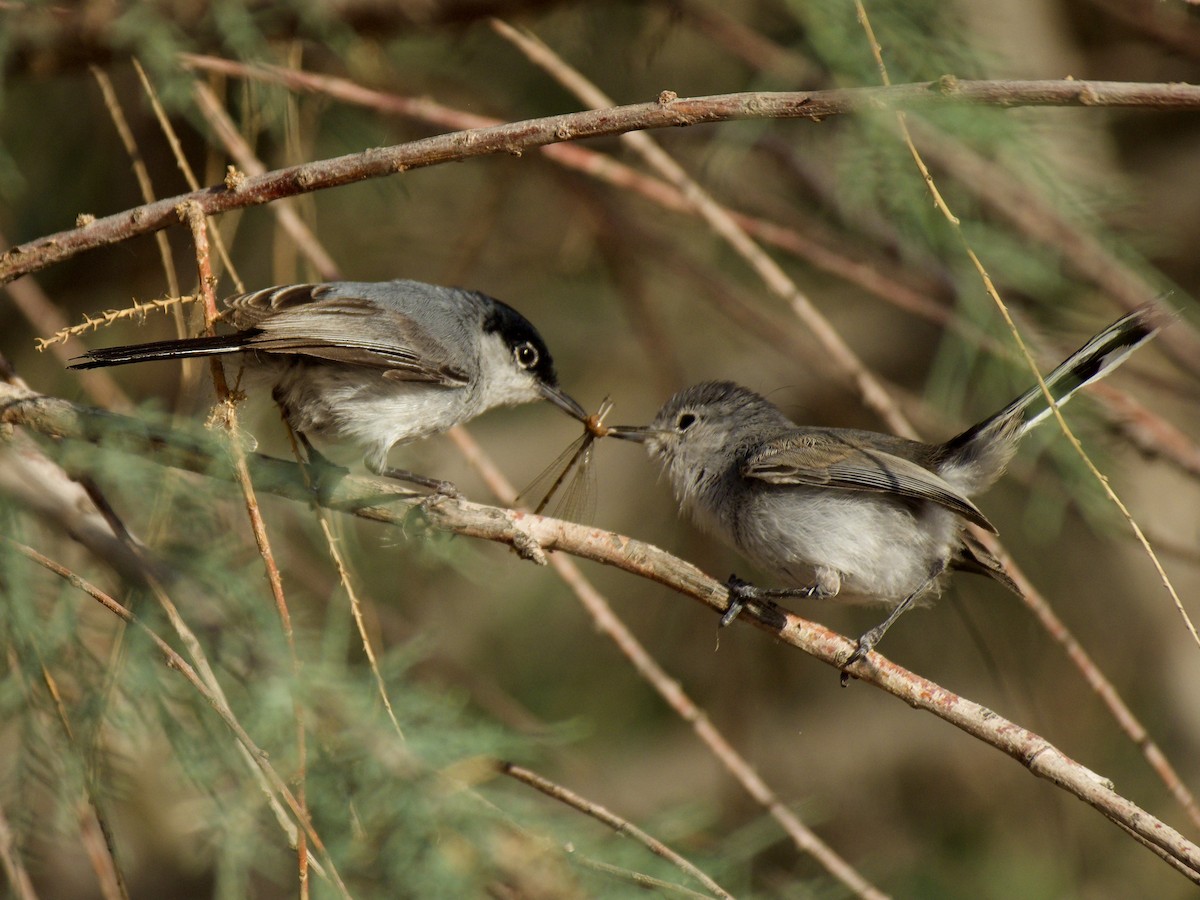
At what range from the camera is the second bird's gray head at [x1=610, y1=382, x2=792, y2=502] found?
10.5 feet

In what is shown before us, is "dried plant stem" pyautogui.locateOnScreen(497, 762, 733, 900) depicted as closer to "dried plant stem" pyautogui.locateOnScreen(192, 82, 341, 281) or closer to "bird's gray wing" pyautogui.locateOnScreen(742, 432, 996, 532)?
"bird's gray wing" pyautogui.locateOnScreen(742, 432, 996, 532)

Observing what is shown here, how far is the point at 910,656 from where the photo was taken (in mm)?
4867

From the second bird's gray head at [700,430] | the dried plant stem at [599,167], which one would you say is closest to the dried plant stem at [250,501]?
the dried plant stem at [599,167]

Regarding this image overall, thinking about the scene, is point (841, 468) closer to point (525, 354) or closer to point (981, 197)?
point (981, 197)

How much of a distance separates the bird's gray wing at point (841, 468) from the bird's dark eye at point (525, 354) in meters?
0.70

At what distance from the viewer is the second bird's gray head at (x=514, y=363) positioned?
3.21 m

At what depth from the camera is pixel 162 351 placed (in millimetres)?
2166

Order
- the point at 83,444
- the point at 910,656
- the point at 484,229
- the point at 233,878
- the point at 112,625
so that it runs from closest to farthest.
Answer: the point at 233,878
the point at 83,444
the point at 112,625
the point at 484,229
the point at 910,656

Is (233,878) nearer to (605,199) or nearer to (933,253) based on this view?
(933,253)

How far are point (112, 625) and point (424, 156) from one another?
4.52 feet

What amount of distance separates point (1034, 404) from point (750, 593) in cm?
83

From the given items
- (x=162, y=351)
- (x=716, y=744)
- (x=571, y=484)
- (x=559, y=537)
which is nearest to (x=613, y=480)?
(x=571, y=484)

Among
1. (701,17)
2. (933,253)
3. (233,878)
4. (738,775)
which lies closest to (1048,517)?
(933,253)

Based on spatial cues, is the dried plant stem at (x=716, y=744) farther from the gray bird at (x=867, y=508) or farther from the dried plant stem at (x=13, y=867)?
the dried plant stem at (x=13, y=867)
